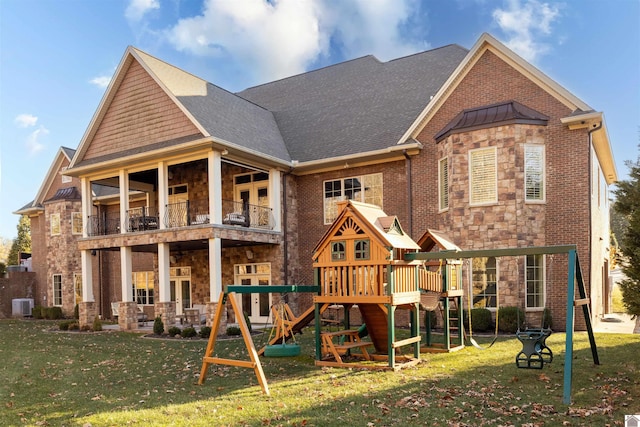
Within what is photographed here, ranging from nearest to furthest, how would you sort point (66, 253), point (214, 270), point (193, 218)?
point (214, 270) → point (193, 218) → point (66, 253)

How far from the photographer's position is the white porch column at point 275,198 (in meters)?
19.5

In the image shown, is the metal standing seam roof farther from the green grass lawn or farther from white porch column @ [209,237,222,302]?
white porch column @ [209,237,222,302]

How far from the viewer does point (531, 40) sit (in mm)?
17375

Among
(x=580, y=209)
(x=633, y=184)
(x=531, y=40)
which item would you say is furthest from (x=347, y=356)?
(x=531, y=40)

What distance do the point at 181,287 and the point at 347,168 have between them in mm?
10172

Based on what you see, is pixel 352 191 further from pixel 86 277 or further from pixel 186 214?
pixel 86 277

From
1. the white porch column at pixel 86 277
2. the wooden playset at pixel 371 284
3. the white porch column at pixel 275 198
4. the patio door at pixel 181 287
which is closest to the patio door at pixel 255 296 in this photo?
the white porch column at pixel 275 198

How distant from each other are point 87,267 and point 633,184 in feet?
66.6

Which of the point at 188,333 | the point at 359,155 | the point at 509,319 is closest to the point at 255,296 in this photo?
the point at 188,333

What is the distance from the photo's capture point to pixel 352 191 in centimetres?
1909

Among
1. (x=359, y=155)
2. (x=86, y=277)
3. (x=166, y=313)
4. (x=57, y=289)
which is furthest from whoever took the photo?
(x=57, y=289)

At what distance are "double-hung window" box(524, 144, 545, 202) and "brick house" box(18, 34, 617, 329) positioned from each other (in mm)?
45

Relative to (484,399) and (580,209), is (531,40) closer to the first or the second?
(580,209)

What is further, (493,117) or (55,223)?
(55,223)
